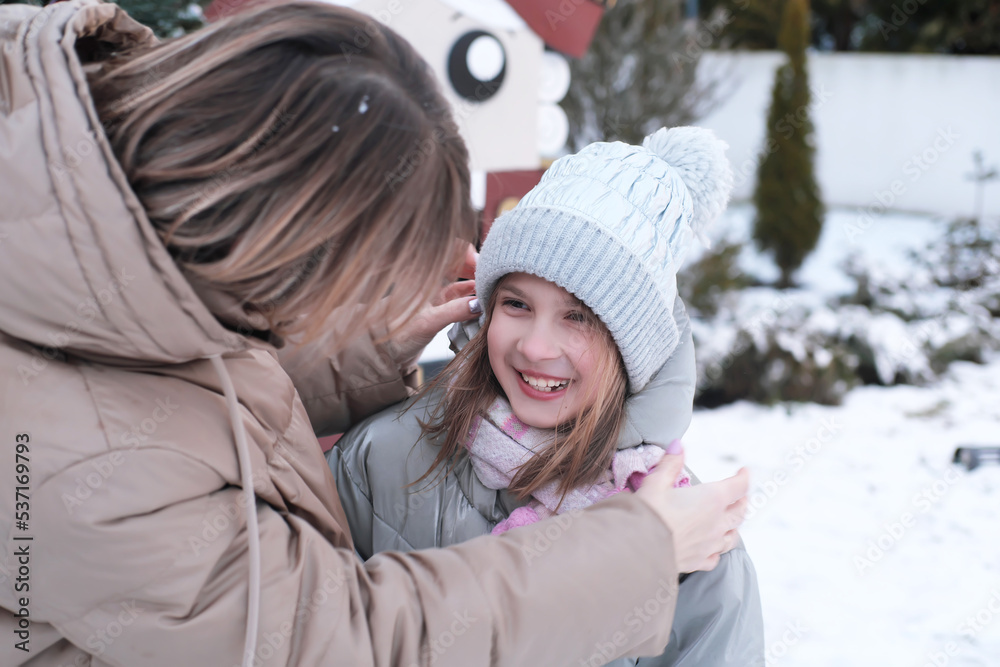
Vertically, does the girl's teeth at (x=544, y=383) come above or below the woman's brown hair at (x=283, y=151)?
below

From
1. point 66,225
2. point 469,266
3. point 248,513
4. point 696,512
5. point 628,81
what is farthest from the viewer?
point 628,81

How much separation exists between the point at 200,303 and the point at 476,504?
0.89 meters

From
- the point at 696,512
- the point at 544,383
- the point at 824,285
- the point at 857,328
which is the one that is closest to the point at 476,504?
the point at 544,383

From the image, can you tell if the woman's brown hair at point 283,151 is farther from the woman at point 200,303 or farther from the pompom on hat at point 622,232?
the pompom on hat at point 622,232

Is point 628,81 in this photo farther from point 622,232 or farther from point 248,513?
point 248,513

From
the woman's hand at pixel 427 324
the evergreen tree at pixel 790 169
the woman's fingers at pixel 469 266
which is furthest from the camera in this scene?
the evergreen tree at pixel 790 169

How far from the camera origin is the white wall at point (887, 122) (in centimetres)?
1005

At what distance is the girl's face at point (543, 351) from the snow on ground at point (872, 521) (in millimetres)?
1767

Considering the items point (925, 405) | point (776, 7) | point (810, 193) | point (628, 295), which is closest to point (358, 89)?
point (628, 295)

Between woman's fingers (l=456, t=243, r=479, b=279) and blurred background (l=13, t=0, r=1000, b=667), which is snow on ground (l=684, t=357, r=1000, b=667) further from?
woman's fingers (l=456, t=243, r=479, b=279)

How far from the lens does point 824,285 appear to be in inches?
320

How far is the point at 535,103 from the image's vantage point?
4.08 metres

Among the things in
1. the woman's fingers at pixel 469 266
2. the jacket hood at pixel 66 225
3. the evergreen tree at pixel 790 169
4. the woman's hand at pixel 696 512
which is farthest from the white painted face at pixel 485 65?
the evergreen tree at pixel 790 169

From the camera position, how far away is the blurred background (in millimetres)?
3158
